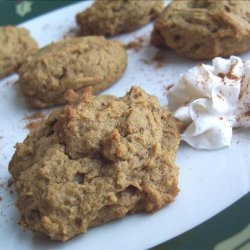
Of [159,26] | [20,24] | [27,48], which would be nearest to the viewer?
[159,26]

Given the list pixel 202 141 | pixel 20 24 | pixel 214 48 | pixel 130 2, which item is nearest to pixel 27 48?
pixel 20 24

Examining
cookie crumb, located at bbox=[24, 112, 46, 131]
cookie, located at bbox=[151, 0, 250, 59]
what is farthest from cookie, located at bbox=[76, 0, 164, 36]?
cookie crumb, located at bbox=[24, 112, 46, 131]

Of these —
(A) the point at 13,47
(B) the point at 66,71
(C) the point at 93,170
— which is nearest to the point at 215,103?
(C) the point at 93,170

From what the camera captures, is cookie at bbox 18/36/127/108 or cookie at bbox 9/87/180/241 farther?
cookie at bbox 18/36/127/108

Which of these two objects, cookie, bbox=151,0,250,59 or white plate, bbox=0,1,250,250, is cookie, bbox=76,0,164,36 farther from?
white plate, bbox=0,1,250,250

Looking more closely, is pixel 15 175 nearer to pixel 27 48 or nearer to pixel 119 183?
pixel 119 183
